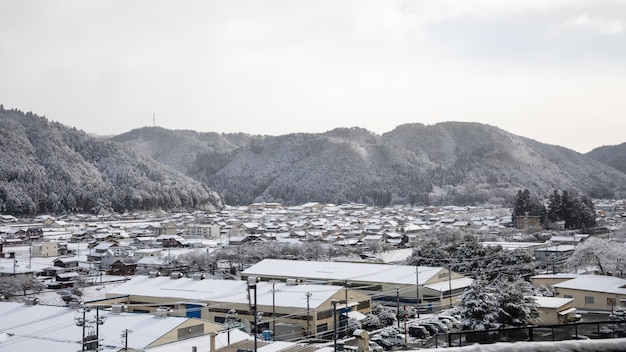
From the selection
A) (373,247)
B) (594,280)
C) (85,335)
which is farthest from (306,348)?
(373,247)

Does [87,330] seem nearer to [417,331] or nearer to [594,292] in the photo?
[417,331]

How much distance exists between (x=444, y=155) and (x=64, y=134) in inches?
2532

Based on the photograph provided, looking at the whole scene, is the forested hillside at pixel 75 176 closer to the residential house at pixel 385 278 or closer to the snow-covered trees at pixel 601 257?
the residential house at pixel 385 278

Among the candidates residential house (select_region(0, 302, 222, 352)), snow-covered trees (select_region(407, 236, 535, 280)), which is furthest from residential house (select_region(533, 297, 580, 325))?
residential house (select_region(0, 302, 222, 352))

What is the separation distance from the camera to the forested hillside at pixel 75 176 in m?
49.0

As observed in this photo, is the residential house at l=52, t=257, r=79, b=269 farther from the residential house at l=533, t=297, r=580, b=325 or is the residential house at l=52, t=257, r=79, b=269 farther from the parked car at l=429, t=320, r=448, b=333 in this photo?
the residential house at l=533, t=297, r=580, b=325

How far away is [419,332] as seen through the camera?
1085cm

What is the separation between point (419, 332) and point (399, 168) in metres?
76.1

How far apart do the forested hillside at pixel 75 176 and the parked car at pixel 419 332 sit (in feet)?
138

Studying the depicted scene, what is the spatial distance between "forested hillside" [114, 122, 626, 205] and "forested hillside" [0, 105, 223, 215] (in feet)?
59.1

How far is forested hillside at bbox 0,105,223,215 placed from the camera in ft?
161

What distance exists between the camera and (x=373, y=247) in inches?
1086

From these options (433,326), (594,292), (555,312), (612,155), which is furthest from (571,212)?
(612,155)

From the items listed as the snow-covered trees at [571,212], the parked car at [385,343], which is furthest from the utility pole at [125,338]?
the snow-covered trees at [571,212]
